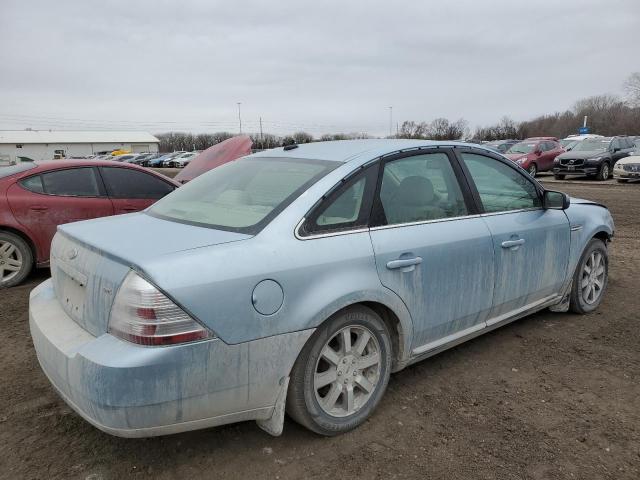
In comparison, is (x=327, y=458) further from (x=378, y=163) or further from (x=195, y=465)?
(x=378, y=163)

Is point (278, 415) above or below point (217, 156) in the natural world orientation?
below

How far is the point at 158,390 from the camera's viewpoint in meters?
2.10

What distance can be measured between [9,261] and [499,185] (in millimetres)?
5013

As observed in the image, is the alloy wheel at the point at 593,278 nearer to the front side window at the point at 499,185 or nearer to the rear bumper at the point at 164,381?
the front side window at the point at 499,185

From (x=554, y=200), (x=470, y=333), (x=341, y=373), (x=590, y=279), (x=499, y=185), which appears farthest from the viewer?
(x=590, y=279)

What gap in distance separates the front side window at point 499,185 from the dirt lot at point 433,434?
1.10 meters

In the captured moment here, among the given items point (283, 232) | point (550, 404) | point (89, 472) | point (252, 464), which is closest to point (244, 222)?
point (283, 232)

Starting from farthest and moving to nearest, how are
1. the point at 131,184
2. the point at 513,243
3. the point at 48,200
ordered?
the point at 131,184
the point at 48,200
the point at 513,243

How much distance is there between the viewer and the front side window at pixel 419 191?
117 inches

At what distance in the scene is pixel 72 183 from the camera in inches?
231

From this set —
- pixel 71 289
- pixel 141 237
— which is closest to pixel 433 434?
pixel 141 237

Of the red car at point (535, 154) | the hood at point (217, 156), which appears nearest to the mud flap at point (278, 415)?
the hood at point (217, 156)

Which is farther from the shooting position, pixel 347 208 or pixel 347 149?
pixel 347 149

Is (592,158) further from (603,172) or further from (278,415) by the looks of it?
(278,415)
